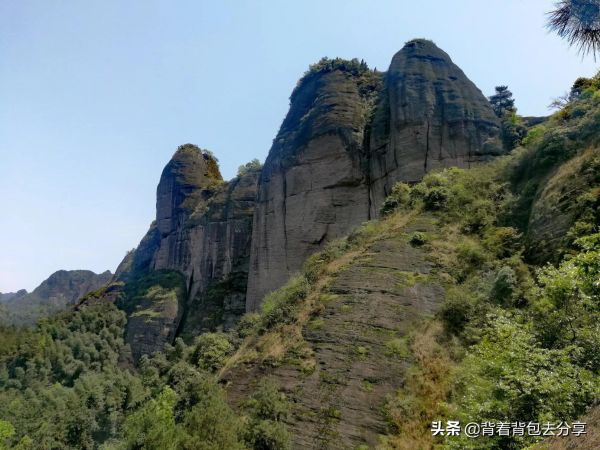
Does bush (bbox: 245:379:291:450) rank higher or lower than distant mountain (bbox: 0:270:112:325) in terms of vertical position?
lower

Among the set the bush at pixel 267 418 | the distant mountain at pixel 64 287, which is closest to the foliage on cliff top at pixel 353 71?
the bush at pixel 267 418

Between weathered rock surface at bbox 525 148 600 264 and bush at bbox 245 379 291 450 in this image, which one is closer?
bush at bbox 245 379 291 450

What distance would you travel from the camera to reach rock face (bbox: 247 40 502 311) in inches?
1304

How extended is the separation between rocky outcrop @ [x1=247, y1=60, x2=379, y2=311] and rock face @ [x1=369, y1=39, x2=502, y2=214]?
5.86 feet

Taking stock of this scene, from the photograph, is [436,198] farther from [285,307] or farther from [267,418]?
[267,418]

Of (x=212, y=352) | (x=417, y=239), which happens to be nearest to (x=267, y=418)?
(x=417, y=239)

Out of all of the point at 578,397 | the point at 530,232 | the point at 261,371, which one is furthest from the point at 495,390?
the point at 530,232

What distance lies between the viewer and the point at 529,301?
14.2 m

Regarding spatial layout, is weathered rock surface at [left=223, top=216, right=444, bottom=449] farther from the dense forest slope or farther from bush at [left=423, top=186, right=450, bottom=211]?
bush at [left=423, top=186, right=450, bottom=211]

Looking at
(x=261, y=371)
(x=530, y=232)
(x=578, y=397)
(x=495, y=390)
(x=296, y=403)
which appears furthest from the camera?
(x=530, y=232)

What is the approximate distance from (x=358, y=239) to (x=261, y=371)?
9.99m

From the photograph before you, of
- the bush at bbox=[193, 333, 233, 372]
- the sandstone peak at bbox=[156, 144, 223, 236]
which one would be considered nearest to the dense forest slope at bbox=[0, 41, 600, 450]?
the bush at bbox=[193, 333, 233, 372]

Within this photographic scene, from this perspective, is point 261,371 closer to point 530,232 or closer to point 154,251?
point 530,232

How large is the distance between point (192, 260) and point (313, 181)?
24746mm
